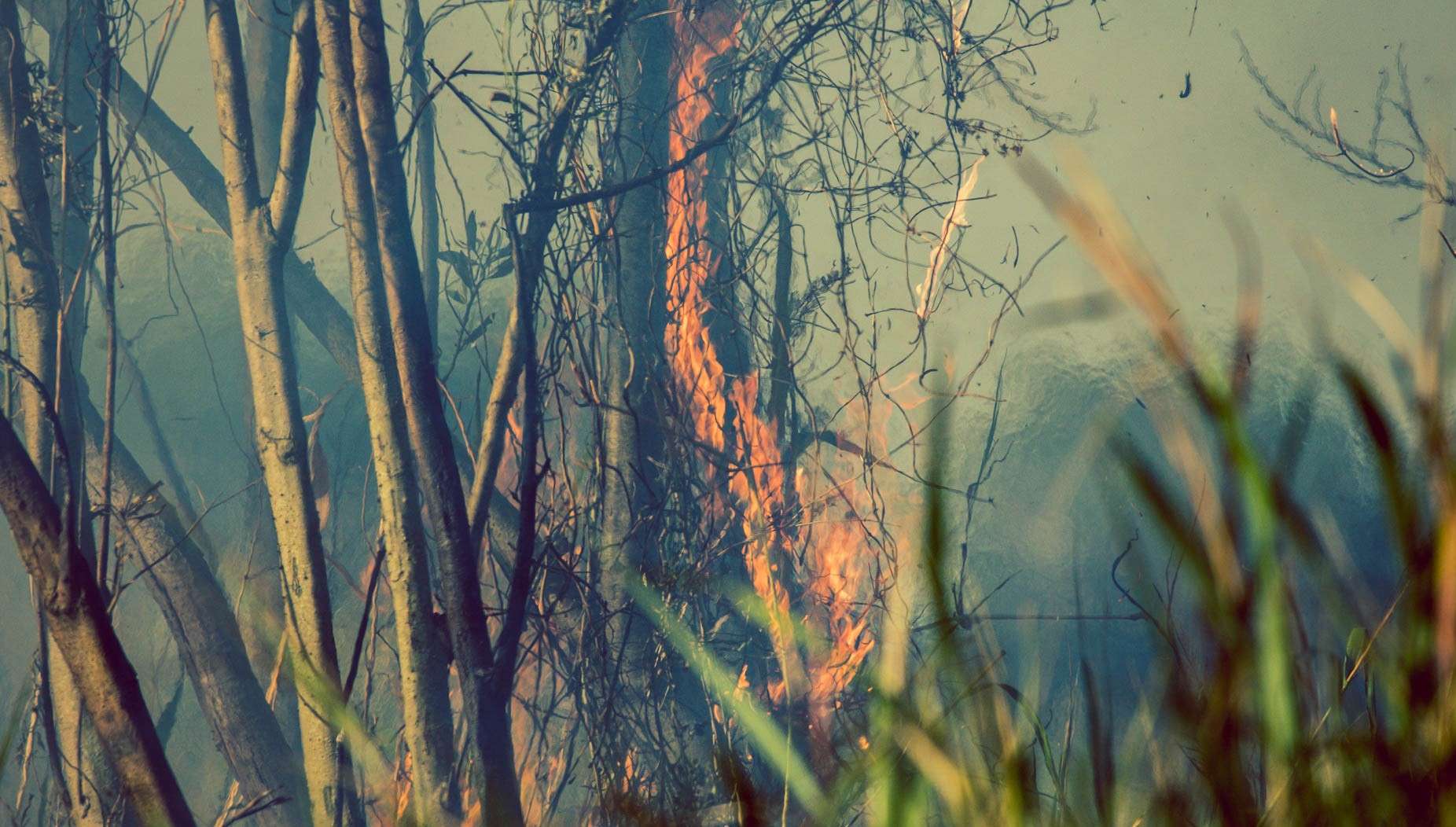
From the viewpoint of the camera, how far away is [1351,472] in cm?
339

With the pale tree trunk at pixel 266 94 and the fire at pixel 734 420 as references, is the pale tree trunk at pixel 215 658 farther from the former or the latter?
the fire at pixel 734 420

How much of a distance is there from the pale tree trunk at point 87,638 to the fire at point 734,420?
4.60 ft

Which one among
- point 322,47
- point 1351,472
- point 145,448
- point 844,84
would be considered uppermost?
point 145,448

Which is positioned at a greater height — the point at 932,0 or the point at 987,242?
the point at 932,0

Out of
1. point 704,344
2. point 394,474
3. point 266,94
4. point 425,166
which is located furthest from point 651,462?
point 266,94

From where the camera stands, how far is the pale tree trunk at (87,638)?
2.36 ft

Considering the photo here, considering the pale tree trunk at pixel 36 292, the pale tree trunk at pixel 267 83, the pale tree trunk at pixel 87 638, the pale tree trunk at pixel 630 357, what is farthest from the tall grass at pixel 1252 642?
the pale tree trunk at pixel 267 83

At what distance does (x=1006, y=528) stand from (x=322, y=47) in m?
3.55

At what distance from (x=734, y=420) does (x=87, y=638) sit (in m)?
1.61

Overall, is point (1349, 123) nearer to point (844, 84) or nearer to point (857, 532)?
point (844, 84)

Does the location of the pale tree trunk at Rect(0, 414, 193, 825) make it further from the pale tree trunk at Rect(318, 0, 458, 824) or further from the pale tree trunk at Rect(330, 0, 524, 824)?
the pale tree trunk at Rect(318, 0, 458, 824)

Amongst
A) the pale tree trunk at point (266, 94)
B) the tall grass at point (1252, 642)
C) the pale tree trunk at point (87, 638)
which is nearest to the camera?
the tall grass at point (1252, 642)

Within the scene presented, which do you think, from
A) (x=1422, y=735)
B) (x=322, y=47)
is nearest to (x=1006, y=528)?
(x=322, y=47)

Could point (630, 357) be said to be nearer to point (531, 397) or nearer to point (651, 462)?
point (651, 462)
